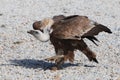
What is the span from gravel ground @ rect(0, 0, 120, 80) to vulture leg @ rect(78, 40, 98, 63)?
18 cm

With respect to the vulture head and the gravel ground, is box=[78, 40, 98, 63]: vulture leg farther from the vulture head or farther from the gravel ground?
the vulture head

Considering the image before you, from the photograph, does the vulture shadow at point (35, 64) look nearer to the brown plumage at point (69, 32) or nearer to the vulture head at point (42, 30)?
the brown plumage at point (69, 32)

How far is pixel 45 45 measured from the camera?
1170 cm

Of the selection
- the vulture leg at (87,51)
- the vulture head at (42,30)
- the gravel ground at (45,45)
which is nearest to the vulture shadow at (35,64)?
the gravel ground at (45,45)

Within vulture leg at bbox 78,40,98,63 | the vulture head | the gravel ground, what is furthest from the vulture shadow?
the vulture head

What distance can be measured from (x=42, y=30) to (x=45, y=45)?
8.64 feet

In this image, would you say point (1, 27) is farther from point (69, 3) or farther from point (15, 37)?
point (69, 3)

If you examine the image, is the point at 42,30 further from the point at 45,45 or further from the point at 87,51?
the point at 45,45

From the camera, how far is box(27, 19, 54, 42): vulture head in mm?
9062

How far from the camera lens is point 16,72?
380 inches

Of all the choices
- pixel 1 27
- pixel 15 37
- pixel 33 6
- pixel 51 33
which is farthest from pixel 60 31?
pixel 33 6

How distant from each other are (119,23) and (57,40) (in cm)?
477

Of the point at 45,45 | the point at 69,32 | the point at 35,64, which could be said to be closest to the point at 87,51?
the point at 69,32

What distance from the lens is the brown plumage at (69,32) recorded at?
9.30 metres
